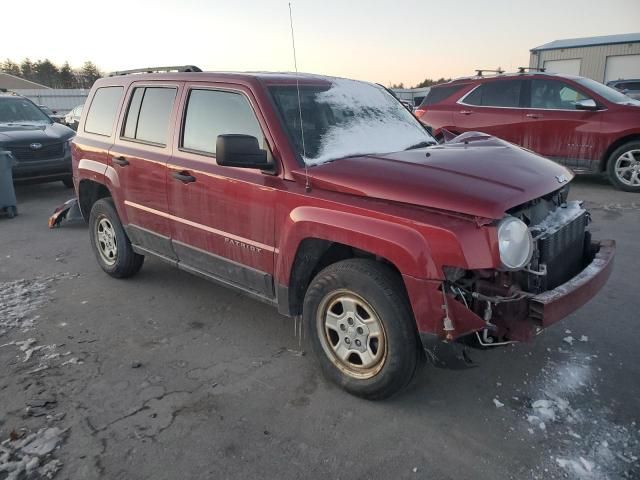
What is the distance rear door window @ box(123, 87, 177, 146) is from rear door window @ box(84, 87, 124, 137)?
320 millimetres

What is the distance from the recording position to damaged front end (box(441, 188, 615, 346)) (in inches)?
101

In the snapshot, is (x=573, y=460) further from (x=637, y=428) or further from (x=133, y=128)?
(x=133, y=128)

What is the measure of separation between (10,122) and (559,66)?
111ft

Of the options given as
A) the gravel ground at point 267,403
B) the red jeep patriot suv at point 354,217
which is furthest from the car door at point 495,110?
the red jeep patriot suv at point 354,217

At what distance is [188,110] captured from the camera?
155 inches

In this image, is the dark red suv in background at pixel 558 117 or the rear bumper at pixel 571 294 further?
the dark red suv in background at pixel 558 117

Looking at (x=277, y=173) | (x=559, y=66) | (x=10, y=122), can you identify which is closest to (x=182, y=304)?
(x=277, y=173)

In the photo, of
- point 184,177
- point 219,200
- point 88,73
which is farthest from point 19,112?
point 88,73

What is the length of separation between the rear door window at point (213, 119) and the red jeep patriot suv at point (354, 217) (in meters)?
0.01

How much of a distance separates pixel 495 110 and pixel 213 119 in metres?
6.66

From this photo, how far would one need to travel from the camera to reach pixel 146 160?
424 centimetres

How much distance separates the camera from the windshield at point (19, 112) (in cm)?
1005

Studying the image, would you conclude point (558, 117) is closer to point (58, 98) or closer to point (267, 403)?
point (267, 403)

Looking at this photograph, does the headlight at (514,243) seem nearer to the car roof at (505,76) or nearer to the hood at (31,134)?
the car roof at (505,76)
